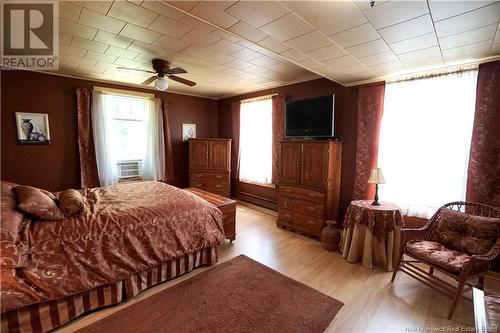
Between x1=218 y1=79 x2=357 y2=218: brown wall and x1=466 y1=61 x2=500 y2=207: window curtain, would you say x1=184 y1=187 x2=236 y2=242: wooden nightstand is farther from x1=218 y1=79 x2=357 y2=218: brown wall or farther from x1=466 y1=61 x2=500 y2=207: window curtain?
x1=466 y1=61 x2=500 y2=207: window curtain

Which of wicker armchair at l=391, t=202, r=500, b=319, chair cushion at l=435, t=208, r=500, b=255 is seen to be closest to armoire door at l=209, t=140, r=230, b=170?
wicker armchair at l=391, t=202, r=500, b=319

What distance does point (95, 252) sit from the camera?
1926 millimetres

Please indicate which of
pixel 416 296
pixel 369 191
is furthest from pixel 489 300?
pixel 369 191

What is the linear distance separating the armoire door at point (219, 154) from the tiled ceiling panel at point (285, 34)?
1902mm

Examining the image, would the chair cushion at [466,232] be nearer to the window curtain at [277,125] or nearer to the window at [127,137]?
the window curtain at [277,125]

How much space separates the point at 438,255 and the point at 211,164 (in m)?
3.96

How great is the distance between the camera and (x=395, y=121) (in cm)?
303

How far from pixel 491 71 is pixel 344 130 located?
1.63 meters

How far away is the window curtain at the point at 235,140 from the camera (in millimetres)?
5176

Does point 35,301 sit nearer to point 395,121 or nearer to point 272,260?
point 272,260

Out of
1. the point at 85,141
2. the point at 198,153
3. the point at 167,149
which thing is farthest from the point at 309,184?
the point at 85,141

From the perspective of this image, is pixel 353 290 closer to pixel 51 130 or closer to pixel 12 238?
pixel 12 238

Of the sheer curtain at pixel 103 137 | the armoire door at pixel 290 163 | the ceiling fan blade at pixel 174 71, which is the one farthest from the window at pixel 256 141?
the sheer curtain at pixel 103 137

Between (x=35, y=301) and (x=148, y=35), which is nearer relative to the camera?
(x=35, y=301)
